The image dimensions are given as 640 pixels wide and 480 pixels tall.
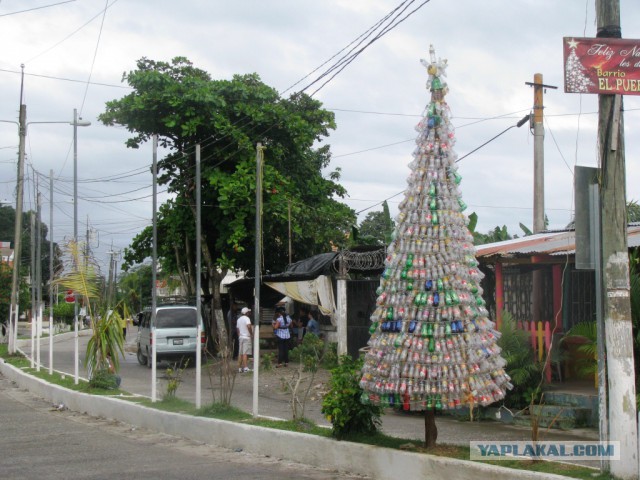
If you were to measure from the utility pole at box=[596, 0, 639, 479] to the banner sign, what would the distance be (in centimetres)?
16

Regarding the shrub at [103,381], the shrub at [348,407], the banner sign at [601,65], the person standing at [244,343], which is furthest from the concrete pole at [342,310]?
the banner sign at [601,65]

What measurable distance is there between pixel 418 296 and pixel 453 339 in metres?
0.57

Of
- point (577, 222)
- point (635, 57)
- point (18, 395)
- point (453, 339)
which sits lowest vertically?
point (18, 395)

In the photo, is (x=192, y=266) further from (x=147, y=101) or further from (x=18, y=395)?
(x=18, y=395)

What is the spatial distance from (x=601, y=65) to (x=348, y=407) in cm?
463

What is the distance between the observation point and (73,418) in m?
15.7

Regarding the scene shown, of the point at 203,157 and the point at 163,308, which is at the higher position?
the point at 203,157

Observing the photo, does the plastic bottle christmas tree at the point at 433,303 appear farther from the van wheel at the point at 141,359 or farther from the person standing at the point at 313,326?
the van wheel at the point at 141,359

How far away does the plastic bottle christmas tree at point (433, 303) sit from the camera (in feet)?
27.4

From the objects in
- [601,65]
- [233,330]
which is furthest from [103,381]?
[601,65]

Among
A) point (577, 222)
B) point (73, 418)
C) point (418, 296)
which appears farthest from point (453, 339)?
point (73, 418)

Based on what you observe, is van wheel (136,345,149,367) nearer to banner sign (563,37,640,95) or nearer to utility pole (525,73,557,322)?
utility pole (525,73,557,322)

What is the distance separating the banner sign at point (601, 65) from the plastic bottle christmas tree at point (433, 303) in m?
1.73

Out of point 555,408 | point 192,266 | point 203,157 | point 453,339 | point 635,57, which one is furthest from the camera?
point 192,266
